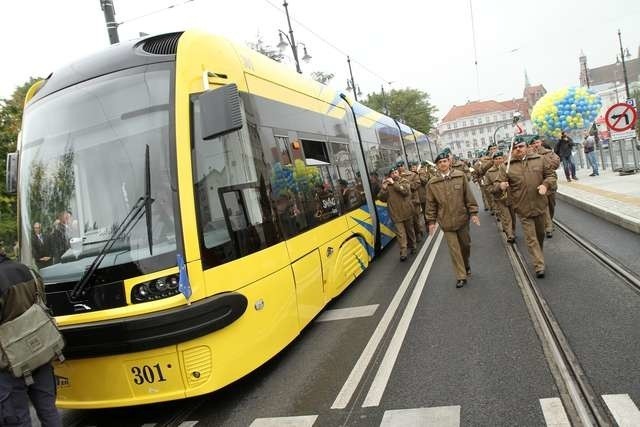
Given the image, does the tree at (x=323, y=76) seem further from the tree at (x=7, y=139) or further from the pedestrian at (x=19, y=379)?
the pedestrian at (x=19, y=379)

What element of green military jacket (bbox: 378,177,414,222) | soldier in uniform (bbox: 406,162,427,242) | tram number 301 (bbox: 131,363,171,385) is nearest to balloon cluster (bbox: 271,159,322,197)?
A: tram number 301 (bbox: 131,363,171,385)

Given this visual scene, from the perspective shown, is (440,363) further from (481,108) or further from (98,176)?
(481,108)

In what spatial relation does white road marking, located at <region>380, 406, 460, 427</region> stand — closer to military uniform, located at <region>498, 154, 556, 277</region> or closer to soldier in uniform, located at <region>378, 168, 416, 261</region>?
military uniform, located at <region>498, 154, 556, 277</region>

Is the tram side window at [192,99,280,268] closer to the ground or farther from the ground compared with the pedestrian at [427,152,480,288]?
farther from the ground

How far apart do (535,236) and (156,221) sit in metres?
→ 5.06

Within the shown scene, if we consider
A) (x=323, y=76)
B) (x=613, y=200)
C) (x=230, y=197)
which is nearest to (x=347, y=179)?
(x=230, y=197)

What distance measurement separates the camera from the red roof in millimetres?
126600

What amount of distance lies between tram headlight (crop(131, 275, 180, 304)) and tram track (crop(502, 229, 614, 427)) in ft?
9.37

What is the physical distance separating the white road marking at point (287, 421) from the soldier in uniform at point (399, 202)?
20.3 ft

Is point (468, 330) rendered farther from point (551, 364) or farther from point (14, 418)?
point (14, 418)

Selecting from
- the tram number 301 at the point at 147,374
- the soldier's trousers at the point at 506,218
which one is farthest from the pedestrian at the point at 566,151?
the tram number 301 at the point at 147,374

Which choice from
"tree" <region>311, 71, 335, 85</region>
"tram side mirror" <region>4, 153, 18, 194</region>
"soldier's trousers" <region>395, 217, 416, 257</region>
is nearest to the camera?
"tram side mirror" <region>4, 153, 18, 194</region>

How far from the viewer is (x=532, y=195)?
688 centimetres

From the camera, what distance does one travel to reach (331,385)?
4.30 metres
